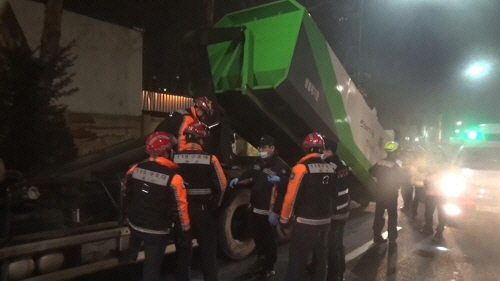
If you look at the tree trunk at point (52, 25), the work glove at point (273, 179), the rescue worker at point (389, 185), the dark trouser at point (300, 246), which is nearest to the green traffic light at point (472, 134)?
the rescue worker at point (389, 185)

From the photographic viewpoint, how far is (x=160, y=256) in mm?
3816

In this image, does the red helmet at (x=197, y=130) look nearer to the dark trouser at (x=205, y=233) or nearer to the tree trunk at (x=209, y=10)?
the dark trouser at (x=205, y=233)

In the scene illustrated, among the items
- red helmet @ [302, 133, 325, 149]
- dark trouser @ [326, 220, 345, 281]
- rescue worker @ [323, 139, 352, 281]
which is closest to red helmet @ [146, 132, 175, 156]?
red helmet @ [302, 133, 325, 149]

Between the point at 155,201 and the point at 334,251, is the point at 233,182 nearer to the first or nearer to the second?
the point at 334,251

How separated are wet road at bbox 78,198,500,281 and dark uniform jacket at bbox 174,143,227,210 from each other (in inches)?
61.5

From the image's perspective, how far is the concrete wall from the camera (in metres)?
11.7

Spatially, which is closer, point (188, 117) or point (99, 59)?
point (188, 117)

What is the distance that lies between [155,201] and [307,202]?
1523mm

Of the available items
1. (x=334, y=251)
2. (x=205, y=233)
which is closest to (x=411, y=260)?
(x=334, y=251)

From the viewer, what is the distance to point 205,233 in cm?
447

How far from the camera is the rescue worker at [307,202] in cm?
429

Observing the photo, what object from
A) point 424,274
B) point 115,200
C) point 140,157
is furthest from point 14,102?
point 424,274

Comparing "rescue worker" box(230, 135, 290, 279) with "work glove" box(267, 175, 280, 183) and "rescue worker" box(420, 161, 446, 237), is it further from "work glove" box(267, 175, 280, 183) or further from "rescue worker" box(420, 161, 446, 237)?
"rescue worker" box(420, 161, 446, 237)

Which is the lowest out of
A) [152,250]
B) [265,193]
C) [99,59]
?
[152,250]
